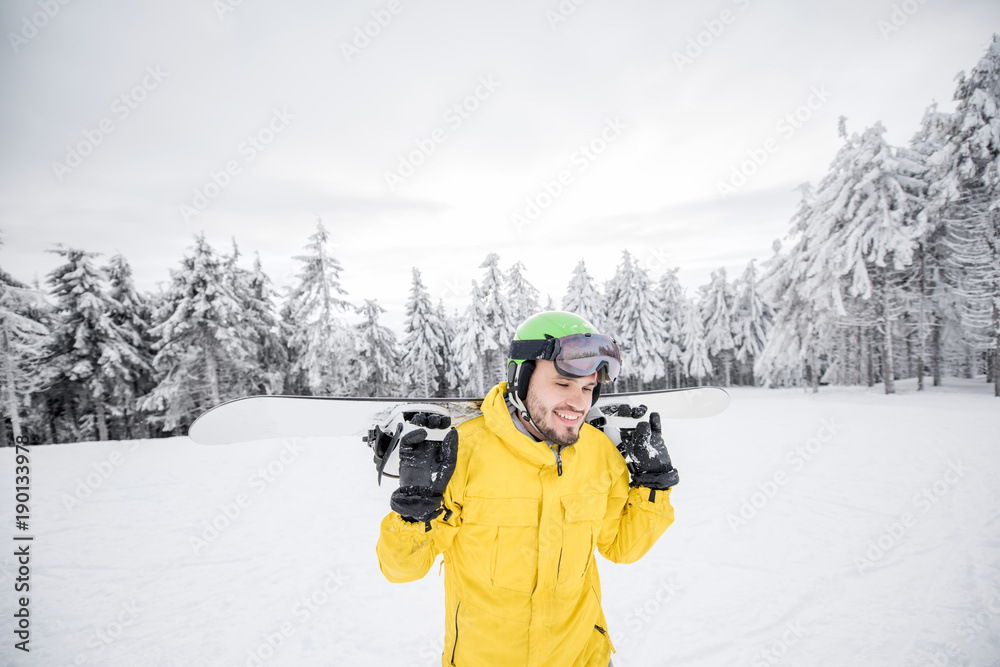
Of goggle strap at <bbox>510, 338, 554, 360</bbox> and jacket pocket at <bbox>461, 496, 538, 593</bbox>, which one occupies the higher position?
goggle strap at <bbox>510, 338, 554, 360</bbox>

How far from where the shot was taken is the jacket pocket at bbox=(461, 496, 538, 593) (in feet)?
6.79

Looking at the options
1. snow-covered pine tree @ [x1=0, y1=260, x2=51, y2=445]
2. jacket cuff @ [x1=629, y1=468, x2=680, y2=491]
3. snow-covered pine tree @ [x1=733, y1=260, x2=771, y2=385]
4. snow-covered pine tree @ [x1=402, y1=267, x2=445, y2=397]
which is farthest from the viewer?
snow-covered pine tree @ [x1=733, y1=260, x2=771, y2=385]

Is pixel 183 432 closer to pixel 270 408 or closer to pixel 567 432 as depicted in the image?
pixel 270 408

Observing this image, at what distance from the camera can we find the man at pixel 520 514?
207 cm

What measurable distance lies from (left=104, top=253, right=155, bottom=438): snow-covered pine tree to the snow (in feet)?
44.3

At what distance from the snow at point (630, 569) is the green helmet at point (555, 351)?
145 inches

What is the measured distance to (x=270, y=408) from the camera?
331cm

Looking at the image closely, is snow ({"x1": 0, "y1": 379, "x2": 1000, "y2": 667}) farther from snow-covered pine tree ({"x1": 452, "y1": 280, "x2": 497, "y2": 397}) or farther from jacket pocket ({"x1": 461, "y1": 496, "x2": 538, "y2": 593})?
snow-covered pine tree ({"x1": 452, "y1": 280, "x2": 497, "y2": 397})

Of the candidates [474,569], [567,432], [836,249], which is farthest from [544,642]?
[836,249]

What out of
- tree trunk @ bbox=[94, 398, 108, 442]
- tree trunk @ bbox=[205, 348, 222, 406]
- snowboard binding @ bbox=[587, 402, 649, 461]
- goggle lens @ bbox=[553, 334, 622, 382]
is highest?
goggle lens @ bbox=[553, 334, 622, 382]

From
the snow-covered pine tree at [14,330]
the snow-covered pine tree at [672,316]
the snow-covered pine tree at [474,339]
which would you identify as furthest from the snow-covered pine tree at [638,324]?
the snow-covered pine tree at [14,330]

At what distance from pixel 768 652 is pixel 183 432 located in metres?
29.2

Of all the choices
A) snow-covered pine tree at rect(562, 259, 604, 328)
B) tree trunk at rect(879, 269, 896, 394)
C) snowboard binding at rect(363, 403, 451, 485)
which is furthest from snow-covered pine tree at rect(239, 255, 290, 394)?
tree trunk at rect(879, 269, 896, 394)

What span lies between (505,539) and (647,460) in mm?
1027
